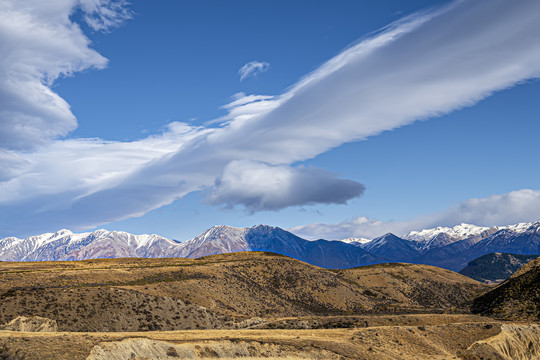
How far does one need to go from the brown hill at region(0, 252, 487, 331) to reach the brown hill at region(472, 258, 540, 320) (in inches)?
501

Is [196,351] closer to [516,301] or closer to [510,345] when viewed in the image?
[510,345]

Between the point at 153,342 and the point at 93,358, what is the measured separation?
5.78m

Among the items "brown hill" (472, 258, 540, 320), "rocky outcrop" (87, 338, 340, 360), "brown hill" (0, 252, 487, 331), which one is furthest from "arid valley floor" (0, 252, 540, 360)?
"brown hill" (472, 258, 540, 320)

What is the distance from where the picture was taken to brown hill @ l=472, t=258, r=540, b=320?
238 ft

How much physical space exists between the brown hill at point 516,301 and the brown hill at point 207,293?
41.7 ft

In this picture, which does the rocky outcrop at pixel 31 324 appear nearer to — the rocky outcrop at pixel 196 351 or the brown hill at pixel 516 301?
the rocky outcrop at pixel 196 351

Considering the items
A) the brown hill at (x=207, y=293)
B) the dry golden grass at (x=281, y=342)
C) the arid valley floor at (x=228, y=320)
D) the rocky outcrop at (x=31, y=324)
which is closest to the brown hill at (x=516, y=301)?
the arid valley floor at (x=228, y=320)

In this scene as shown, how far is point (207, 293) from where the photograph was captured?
83312 millimetres

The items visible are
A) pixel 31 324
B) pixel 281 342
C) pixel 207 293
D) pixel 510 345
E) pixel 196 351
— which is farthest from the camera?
pixel 207 293

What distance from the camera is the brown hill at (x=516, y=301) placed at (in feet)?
238

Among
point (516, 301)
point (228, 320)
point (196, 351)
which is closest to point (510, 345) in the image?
point (516, 301)

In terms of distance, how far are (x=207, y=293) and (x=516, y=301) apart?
5869 centimetres

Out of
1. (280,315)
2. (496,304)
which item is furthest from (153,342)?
(496,304)

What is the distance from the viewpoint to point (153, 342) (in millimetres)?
38125
